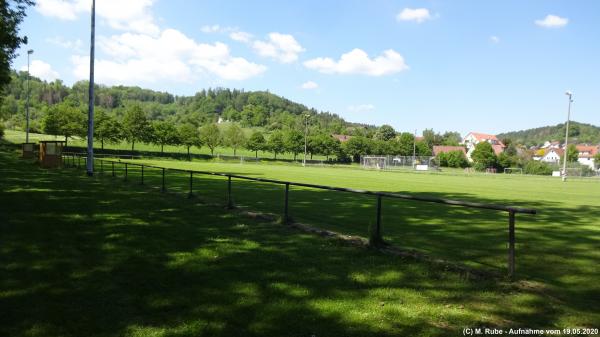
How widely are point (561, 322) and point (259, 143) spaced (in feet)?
373

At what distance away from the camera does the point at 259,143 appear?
117 metres

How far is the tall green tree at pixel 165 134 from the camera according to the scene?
9694cm

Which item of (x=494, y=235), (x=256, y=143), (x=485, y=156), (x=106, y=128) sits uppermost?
(x=106, y=128)

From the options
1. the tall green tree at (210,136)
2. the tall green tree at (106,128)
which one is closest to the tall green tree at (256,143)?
the tall green tree at (210,136)

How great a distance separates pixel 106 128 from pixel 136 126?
724 centimetres

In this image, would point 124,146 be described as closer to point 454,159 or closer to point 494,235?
point 454,159

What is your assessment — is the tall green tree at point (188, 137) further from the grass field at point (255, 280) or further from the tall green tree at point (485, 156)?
the grass field at point (255, 280)

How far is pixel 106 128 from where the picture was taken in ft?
284

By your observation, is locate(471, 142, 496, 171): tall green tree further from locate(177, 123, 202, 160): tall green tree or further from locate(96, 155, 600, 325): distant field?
locate(96, 155, 600, 325): distant field

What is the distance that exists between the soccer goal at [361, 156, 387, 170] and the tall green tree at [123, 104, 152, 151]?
4727 cm

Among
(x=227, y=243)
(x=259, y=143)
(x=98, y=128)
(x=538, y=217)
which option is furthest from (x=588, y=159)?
(x=227, y=243)

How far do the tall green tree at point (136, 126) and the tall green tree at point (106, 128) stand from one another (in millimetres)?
1967

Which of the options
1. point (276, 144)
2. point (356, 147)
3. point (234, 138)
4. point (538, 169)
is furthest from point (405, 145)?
point (234, 138)

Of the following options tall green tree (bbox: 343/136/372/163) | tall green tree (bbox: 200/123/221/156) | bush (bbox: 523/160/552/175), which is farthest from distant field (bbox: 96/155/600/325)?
tall green tree (bbox: 343/136/372/163)
